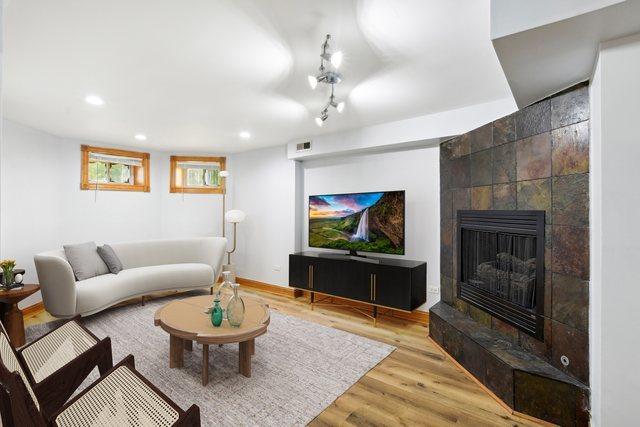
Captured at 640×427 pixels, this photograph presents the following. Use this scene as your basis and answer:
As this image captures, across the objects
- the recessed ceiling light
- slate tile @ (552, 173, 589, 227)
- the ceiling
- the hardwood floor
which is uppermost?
the ceiling

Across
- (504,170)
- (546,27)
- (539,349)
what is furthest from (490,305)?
(546,27)

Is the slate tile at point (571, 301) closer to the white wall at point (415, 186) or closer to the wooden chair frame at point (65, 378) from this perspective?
the white wall at point (415, 186)

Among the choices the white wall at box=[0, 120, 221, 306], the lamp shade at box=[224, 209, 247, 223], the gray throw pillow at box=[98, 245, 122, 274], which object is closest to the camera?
the white wall at box=[0, 120, 221, 306]

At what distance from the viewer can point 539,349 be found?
214 centimetres

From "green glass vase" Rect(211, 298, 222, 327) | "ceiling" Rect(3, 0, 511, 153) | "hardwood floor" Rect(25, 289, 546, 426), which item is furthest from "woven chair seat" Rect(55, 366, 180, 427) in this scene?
"ceiling" Rect(3, 0, 511, 153)

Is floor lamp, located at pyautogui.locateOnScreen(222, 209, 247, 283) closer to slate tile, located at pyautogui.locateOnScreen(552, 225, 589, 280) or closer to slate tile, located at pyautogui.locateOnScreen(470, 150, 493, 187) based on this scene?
slate tile, located at pyautogui.locateOnScreen(470, 150, 493, 187)

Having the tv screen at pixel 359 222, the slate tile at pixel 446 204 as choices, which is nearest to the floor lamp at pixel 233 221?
the tv screen at pixel 359 222

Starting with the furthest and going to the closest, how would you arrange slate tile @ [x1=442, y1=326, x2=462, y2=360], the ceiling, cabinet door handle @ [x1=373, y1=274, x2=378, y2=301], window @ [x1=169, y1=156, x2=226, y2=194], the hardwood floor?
window @ [x1=169, y1=156, x2=226, y2=194] → cabinet door handle @ [x1=373, y1=274, x2=378, y2=301] → slate tile @ [x1=442, y1=326, x2=462, y2=360] → the hardwood floor → the ceiling

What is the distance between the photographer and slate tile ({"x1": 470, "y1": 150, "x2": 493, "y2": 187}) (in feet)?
8.54

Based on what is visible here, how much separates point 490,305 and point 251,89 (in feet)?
9.05

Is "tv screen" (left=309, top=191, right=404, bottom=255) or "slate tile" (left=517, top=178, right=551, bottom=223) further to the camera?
"tv screen" (left=309, top=191, right=404, bottom=255)

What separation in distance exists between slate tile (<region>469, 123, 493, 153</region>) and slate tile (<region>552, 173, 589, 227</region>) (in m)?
0.70

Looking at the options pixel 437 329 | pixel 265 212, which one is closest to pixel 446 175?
pixel 437 329

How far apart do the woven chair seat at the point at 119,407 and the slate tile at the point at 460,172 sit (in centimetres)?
278
